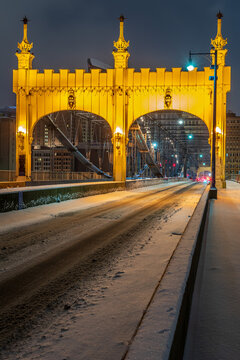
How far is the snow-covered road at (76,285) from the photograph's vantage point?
2.69m

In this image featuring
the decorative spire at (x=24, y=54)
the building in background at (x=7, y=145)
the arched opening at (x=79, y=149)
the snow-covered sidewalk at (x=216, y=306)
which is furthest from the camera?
the building in background at (x=7, y=145)

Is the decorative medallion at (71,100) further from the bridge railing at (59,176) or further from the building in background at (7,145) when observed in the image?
the building in background at (7,145)

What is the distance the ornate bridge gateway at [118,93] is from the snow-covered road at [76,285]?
21212mm

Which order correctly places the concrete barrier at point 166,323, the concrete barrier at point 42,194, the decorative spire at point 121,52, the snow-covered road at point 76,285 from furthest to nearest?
the decorative spire at point 121,52, the concrete barrier at point 42,194, the snow-covered road at point 76,285, the concrete barrier at point 166,323

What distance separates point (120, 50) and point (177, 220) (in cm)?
2174

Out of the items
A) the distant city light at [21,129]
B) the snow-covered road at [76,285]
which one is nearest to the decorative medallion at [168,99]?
the distant city light at [21,129]

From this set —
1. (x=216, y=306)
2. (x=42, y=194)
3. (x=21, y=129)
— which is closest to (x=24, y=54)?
(x=21, y=129)

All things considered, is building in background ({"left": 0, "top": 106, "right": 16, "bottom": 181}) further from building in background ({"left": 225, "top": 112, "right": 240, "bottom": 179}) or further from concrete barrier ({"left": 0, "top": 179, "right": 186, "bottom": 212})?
building in background ({"left": 225, "top": 112, "right": 240, "bottom": 179})

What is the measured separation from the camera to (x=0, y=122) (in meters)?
65.8

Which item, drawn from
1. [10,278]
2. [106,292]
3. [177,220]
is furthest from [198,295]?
[177,220]

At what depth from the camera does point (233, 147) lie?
174625 millimetres

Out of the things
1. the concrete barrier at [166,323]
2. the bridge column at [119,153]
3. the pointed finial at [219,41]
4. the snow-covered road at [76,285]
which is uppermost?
the pointed finial at [219,41]

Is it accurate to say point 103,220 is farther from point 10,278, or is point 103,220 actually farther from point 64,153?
point 64,153

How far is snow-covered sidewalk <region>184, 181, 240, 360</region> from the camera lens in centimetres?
290
